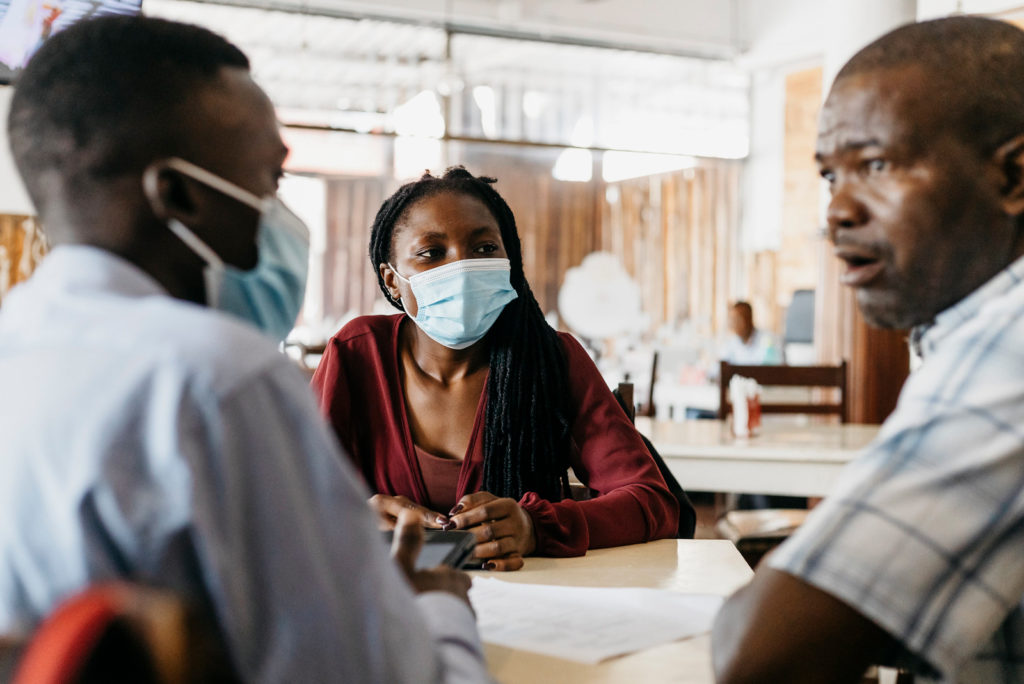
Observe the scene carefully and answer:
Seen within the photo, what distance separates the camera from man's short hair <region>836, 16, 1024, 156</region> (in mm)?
914

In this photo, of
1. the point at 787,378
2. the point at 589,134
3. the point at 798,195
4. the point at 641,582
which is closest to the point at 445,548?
the point at 641,582

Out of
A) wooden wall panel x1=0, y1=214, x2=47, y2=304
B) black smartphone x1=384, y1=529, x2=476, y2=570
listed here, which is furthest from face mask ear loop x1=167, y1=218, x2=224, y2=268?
wooden wall panel x1=0, y1=214, x2=47, y2=304

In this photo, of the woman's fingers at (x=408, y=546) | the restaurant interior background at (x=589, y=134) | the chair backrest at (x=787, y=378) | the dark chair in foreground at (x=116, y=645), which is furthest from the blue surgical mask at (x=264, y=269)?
the restaurant interior background at (x=589, y=134)

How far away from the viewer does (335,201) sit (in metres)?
9.07

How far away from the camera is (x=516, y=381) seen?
1.84 meters

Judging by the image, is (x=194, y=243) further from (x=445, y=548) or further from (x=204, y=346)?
(x=445, y=548)

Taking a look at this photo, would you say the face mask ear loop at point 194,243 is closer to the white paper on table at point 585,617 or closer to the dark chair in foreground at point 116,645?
the dark chair in foreground at point 116,645

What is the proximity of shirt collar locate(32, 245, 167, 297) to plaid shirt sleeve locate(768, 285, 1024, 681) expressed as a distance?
1.98 feet

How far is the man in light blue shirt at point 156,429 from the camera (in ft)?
1.88

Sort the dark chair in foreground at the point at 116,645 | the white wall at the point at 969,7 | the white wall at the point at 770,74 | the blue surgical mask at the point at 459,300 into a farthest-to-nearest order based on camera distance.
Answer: the white wall at the point at 770,74
the white wall at the point at 969,7
the blue surgical mask at the point at 459,300
the dark chair in foreground at the point at 116,645

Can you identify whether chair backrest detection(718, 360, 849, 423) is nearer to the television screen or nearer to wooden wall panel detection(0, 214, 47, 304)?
wooden wall panel detection(0, 214, 47, 304)

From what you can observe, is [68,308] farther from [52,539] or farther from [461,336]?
[461,336]

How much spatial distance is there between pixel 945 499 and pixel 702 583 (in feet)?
1.98

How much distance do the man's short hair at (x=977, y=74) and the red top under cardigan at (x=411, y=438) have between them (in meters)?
0.90
